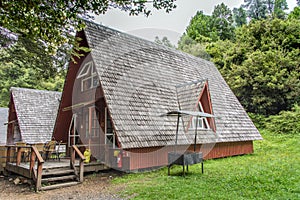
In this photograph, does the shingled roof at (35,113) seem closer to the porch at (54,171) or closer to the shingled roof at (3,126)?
the shingled roof at (3,126)

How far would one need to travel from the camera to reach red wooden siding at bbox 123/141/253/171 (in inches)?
343

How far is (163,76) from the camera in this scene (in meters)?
12.1

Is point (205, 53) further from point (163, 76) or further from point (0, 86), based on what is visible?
point (0, 86)

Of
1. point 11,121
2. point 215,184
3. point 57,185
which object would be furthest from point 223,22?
point 57,185

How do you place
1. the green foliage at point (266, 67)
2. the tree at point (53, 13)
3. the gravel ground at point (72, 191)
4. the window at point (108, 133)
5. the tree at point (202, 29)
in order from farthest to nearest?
the tree at point (202, 29) → the green foliage at point (266, 67) → the window at point (108, 133) → the gravel ground at point (72, 191) → the tree at point (53, 13)

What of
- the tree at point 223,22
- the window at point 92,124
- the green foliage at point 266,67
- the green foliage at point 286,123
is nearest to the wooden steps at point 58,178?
the window at point 92,124

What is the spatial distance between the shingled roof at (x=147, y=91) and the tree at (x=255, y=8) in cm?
3092

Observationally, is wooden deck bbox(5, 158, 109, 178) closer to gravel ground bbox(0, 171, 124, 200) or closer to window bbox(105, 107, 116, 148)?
gravel ground bbox(0, 171, 124, 200)

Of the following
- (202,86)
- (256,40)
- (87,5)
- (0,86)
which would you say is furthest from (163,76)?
(0,86)

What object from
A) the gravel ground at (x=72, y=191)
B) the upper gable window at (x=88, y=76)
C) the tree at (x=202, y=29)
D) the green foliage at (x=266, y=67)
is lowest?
the gravel ground at (x=72, y=191)

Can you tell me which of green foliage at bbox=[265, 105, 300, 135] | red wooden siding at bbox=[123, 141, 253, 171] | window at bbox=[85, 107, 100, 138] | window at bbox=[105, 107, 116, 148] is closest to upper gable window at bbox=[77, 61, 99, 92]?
window at bbox=[85, 107, 100, 138]

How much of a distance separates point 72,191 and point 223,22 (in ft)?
114

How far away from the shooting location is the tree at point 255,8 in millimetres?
39188

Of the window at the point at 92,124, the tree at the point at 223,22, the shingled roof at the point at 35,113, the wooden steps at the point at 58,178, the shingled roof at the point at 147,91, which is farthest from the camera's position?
the tree at the point at 223,22
